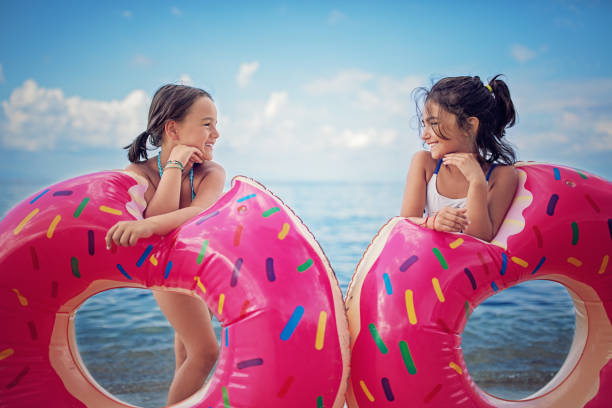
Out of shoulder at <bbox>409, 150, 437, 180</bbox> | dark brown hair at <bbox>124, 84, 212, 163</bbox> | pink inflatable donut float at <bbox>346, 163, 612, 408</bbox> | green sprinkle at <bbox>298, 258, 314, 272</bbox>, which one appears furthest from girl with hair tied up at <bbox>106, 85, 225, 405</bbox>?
shoulder at <bbox>409, 150, 437, 180</bbox>

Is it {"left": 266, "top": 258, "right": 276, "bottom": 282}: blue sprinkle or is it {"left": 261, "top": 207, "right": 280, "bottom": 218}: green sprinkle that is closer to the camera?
{"left": 266, "top": 258, "right": 276, "bottom": 282}: blue sprinkle

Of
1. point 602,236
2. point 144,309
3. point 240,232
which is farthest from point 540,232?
point 144,309

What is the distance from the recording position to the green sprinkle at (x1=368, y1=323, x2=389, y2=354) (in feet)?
4.94

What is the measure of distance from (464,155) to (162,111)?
4.04 feet

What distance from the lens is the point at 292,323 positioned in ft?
4.66

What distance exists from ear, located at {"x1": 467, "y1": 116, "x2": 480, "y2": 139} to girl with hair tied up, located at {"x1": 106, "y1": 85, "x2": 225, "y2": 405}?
1051 mm

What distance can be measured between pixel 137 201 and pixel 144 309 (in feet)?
10.5

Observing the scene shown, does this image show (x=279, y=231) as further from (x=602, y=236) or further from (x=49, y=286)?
(x=602, y=236)

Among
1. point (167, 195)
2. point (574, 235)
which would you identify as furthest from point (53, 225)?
point (574, 235)

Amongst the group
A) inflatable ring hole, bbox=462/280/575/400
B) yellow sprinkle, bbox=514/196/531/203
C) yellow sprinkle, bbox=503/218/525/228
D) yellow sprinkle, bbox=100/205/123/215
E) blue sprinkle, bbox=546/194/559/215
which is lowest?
inflatable ring hole, bbox=462/280/575/400

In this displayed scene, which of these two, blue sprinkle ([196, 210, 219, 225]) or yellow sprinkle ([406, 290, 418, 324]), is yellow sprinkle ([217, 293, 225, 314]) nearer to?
blue sprinkle ([196, 210, 219, 225])

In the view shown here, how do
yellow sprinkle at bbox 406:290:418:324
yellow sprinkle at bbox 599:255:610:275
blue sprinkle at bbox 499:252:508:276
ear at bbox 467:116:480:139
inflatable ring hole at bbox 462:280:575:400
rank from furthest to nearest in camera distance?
inflatable ring hole at bbox 462:280:575:400, ear at bbox 467:116:480:139, yellow sprinkle at bbox 599:255:610:275, blue sprinkle at bbox 499:252:508:276, yellow sprinkle at bbox 406:290:418:324

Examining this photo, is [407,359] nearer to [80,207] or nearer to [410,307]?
[410,307]

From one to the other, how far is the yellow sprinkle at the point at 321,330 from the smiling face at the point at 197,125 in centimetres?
84
